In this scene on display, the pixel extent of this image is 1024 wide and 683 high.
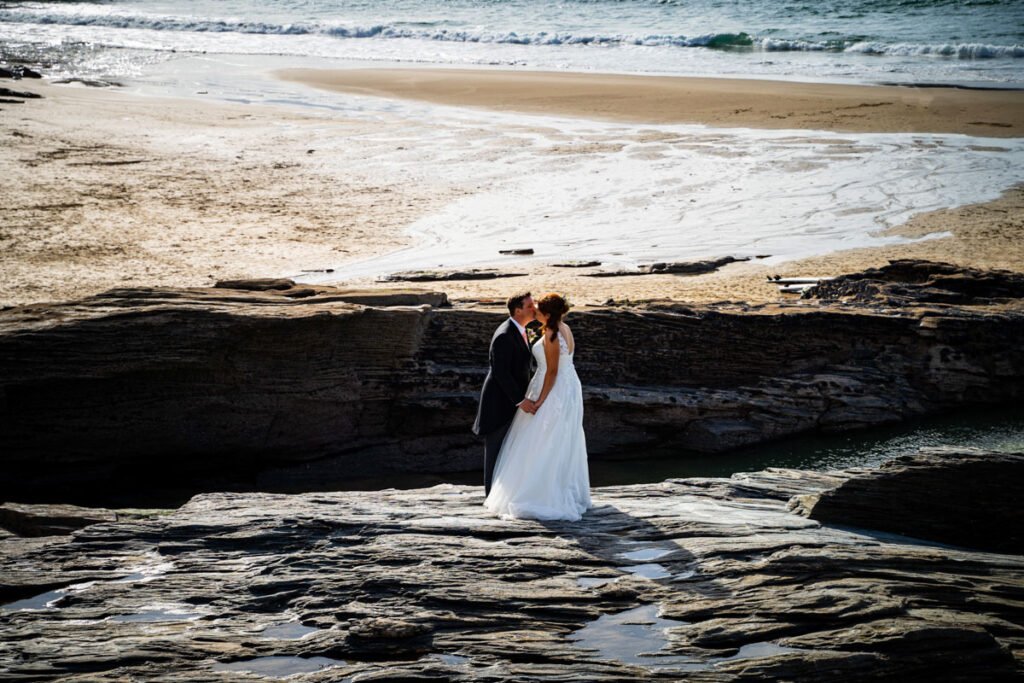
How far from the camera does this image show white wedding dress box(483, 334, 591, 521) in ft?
20.5

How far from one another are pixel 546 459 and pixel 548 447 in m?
0.12

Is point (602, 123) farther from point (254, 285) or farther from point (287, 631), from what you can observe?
point (287, 631)

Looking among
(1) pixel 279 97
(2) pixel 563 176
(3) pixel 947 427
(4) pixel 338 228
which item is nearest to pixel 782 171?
(2) pixel 563 176

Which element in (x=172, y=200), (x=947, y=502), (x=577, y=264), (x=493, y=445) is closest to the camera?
(x=947, y=502)

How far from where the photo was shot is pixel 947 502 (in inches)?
237

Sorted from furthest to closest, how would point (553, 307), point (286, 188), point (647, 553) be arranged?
1. point (286, 188)
2. point (553, 307)
3. point (647, 553)

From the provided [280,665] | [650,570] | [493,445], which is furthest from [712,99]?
[280,665]

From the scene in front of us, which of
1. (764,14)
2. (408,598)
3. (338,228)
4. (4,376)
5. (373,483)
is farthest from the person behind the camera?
(764,14)

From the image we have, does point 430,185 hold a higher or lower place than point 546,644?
higher

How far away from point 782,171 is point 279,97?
1280 centimetres

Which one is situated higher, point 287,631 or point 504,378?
point 504,378

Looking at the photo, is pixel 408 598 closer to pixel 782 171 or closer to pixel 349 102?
pixel 782 171

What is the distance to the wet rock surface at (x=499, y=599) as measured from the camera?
4637mm

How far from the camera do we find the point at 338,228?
1495cm
